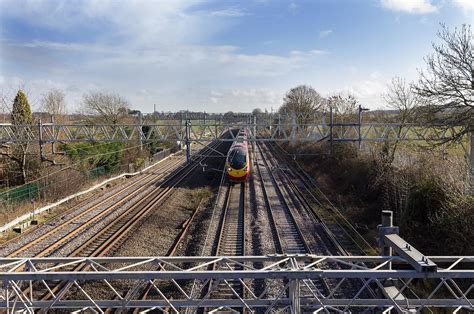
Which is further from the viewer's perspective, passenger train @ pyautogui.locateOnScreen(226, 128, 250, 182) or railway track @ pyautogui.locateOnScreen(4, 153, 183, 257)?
passenger train @ pyautogui.locateOnScreen(226, 128, 250, 182)

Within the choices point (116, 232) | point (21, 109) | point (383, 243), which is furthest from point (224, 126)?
point (383, 243)

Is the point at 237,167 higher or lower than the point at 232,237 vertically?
higher

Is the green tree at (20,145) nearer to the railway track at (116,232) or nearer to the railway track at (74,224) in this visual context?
the railway track at (74,224)

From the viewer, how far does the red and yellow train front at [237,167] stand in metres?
26.8

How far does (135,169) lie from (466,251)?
29.0 m

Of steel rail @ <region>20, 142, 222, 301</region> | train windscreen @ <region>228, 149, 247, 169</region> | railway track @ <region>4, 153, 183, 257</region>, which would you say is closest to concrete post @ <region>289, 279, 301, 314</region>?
steel rail @ <region>20, 142, 222, 301</region>

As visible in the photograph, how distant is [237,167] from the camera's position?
1059 inches

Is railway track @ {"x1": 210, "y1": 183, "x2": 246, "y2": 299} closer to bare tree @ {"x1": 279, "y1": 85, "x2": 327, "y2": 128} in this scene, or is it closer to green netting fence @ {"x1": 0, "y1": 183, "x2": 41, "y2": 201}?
green netting fence @ {"x1": 0, "y1": 183, "x2": 41, "y2": 201}

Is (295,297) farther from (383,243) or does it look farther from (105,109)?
(105,109)

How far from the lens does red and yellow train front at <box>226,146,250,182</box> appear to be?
26797 mm

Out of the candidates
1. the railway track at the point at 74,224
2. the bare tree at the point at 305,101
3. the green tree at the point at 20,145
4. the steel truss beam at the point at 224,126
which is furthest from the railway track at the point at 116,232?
the bare tree at the point at 305,101

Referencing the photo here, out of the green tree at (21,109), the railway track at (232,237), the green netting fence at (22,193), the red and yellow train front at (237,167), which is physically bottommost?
the railway track at (232,237)

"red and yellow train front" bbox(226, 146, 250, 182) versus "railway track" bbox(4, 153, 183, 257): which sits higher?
"red and yellow train front" bbox(226, 146, 250, 182)

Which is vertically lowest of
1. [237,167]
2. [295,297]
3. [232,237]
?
[232,237]
